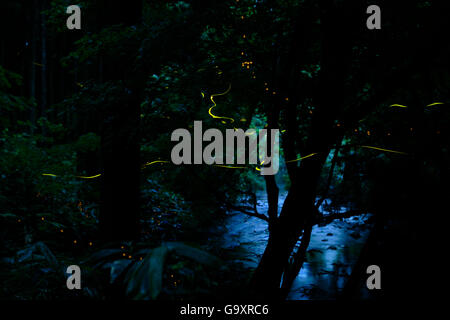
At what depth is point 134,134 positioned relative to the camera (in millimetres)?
3271

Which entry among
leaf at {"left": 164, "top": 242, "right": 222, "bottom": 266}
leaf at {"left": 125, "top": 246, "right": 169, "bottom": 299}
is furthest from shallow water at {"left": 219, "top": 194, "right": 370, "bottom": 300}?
leaf at {"left": 125, "top": 246, "right": 169, "bottom": 299}

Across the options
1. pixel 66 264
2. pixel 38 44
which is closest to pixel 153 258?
pixel 66 264

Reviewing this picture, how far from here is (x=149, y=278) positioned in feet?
6.03

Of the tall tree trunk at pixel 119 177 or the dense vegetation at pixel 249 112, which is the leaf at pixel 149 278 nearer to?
the dense vegetation at pixel 249 112

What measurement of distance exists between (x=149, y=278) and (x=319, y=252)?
3.90 meters

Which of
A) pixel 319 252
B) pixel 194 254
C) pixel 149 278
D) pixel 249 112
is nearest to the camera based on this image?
pixel 149 278

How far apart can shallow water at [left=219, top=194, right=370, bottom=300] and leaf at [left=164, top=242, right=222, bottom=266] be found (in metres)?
2.53

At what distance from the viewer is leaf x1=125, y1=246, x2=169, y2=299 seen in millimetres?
1763

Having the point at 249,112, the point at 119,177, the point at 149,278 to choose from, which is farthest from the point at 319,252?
the point at 149,278

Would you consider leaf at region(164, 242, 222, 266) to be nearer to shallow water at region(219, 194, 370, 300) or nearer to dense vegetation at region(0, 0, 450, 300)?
dense vegetation at region(0, 0, 450, 300)

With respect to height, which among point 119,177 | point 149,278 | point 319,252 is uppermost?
point 119,177

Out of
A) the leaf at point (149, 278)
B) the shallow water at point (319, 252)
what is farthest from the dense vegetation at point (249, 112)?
the shallow water at point (319, 252)

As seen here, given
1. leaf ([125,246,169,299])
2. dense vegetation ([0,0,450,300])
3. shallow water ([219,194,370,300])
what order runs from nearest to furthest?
leaf ([125,246,169,299])
dense vegetation ([0,0,450,300])
shallow water ([219,194,370,300])

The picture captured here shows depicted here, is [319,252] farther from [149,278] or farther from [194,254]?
[149,278]
